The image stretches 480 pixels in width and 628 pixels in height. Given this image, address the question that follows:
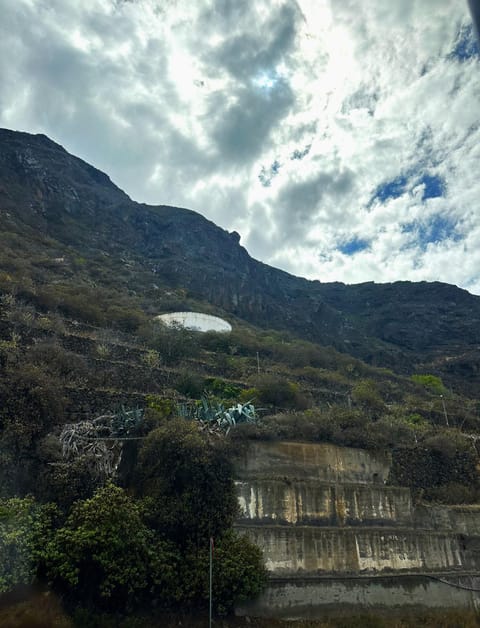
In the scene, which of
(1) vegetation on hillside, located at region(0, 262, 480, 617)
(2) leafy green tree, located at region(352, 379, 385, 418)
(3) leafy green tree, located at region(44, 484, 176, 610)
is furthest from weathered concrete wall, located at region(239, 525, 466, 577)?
(2) leafy green tree, located at region(352, 379, 385, 418)

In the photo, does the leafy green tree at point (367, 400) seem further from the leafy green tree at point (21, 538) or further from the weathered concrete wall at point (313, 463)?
the leafy green tree at point (21, 538)

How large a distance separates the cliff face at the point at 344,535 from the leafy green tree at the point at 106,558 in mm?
3066

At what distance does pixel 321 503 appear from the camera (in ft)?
55.4

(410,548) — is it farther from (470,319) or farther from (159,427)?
(470,319)

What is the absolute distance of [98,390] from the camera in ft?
64.1

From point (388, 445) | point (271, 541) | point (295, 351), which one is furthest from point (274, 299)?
point (271, 541)

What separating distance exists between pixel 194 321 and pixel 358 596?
27969 mm

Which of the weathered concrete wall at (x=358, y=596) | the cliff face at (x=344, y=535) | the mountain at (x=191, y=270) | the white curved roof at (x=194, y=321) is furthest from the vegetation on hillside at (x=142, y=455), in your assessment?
the mountain at (x=191, y=270)

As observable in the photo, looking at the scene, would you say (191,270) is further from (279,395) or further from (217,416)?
(217,416)

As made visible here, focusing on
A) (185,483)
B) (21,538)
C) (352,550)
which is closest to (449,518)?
(352,550)

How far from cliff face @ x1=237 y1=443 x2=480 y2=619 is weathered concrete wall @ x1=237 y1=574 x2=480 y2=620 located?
30 millimetres

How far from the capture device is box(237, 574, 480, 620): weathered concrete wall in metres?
14.3

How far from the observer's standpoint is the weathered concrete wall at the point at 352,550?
15102 millimetres

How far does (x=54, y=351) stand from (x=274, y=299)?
2830 inches
